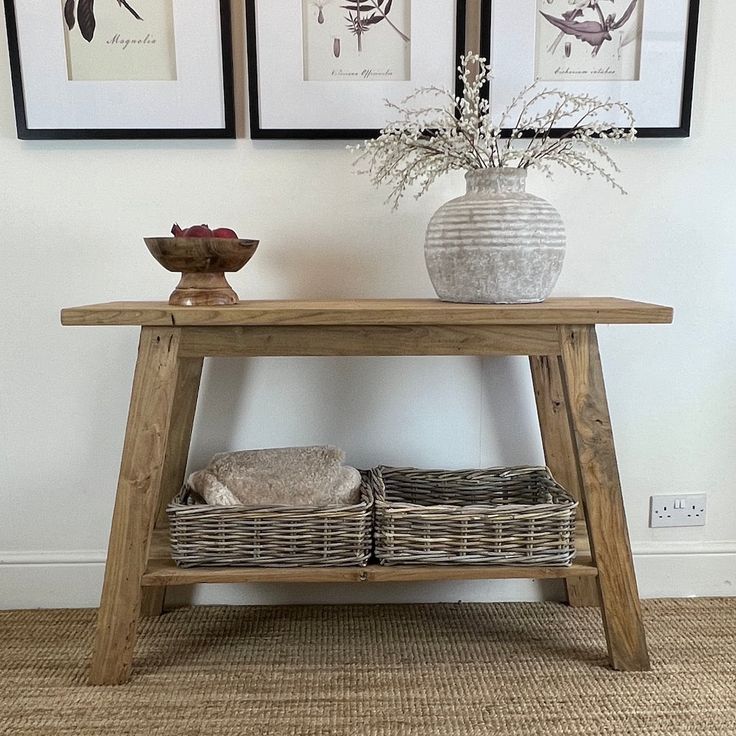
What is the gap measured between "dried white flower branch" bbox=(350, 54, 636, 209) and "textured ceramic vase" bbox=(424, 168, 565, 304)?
0.08m

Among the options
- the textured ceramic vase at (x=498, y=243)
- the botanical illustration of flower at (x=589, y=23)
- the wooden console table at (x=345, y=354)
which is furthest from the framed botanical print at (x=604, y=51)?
the wooden console table at (x=345, y=354)

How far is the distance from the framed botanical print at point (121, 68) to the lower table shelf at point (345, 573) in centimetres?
92

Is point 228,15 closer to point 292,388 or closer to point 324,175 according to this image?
point 324,175

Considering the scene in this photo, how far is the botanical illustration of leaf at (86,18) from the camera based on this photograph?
53.0 inches

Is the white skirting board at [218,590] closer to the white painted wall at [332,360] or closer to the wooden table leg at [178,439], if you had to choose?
the white painted wall at [332,360]

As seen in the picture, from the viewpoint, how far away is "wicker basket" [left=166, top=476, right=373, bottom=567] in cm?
117

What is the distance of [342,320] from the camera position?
1.11 metres

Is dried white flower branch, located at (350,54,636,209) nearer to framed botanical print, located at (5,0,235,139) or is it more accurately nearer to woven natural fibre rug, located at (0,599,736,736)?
framed botanical print, located at (5,0,235,139)

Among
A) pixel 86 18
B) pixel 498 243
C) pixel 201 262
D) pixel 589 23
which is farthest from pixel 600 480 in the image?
pixel 86 18

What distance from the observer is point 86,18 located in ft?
4.43

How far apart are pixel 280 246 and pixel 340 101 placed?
0.34m

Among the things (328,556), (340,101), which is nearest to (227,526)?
(328,556)

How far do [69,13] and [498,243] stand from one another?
40.9 inches

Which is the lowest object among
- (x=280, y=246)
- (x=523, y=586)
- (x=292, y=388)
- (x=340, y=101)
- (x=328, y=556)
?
(x=523, y=586)
